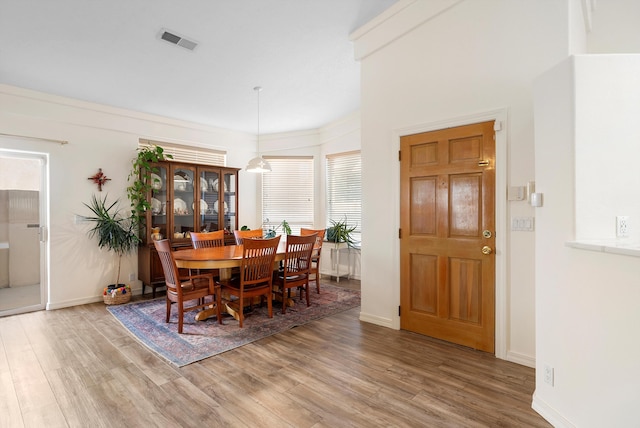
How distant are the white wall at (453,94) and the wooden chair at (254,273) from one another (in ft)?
3.57

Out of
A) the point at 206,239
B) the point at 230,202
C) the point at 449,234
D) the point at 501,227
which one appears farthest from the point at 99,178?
the point at 501,227

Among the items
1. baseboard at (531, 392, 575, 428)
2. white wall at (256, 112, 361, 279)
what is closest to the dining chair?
white wall at (256, 112, 361, 279)

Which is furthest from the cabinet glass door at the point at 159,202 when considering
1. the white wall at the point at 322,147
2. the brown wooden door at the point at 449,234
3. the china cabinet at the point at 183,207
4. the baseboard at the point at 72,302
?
the brown wooden door at the point at 449,234

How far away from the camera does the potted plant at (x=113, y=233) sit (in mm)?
4301

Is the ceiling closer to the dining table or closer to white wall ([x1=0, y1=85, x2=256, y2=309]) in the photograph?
white wall ([x1=0, y1=85, x2=256, y2=309])

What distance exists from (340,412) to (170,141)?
4967 millimetres

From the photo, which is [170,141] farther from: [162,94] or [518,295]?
[518,295]

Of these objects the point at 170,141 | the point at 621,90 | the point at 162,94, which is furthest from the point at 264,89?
the point at 621,90

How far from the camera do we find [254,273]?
3338mm

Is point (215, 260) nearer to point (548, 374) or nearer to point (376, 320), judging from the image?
point (376, 320)

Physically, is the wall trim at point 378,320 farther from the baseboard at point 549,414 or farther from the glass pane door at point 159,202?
the glass pane door at point 159,202

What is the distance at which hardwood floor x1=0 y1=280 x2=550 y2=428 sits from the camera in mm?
1867

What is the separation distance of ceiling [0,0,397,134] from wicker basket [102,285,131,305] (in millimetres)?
2716

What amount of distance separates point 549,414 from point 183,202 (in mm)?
5023
